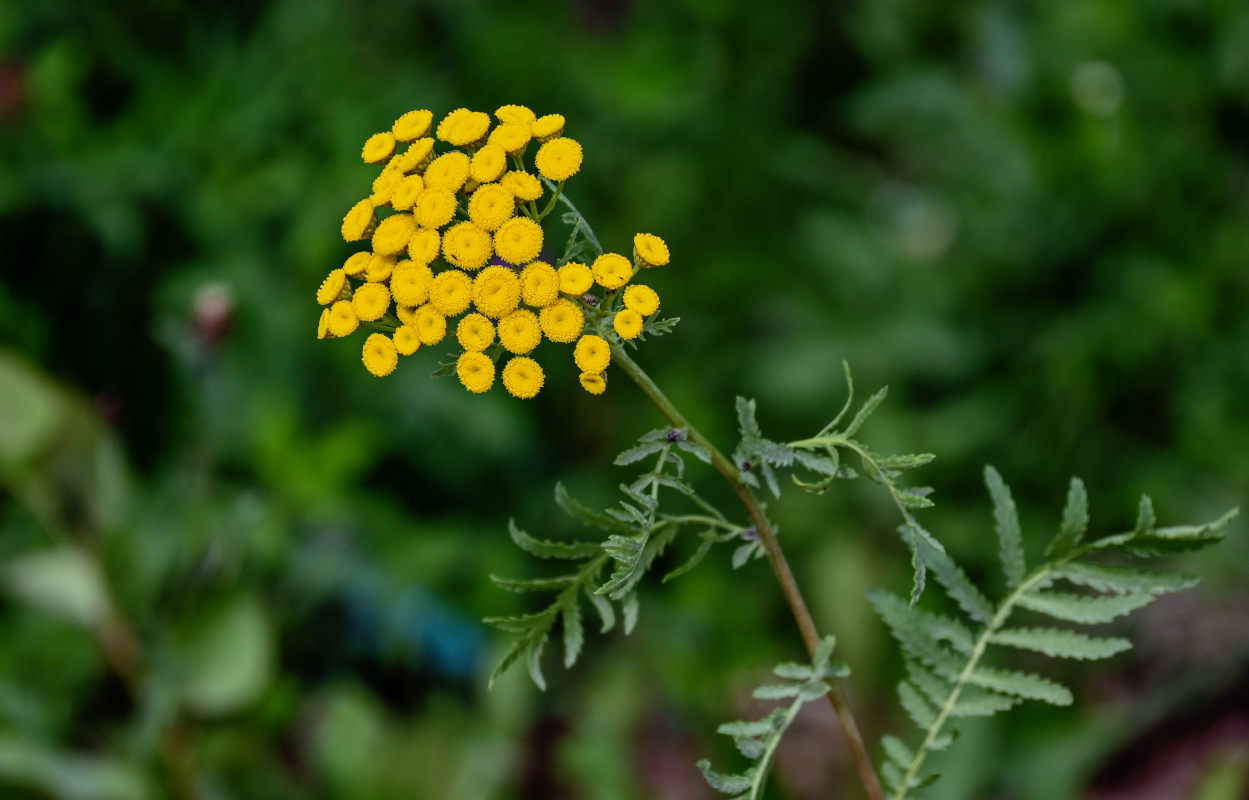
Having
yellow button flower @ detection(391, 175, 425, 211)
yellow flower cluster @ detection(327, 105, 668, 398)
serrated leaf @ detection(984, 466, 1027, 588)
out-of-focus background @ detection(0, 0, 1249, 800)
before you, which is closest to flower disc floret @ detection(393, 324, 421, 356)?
yellow flower cluster @ detection(327, 105, 668, 398)

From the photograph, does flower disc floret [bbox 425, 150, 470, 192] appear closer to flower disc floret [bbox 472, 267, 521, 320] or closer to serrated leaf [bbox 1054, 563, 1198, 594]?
flower disc floret [bbox 472, 267, 521, 320]

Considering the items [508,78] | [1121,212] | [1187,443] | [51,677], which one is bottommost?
[1187,443]

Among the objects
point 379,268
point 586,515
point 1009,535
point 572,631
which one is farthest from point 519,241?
point 1009,535

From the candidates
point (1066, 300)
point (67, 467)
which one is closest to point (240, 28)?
point (67, 467)

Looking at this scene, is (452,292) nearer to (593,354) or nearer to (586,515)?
(593,354)

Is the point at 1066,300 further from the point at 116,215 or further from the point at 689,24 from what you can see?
the point at 116,215
